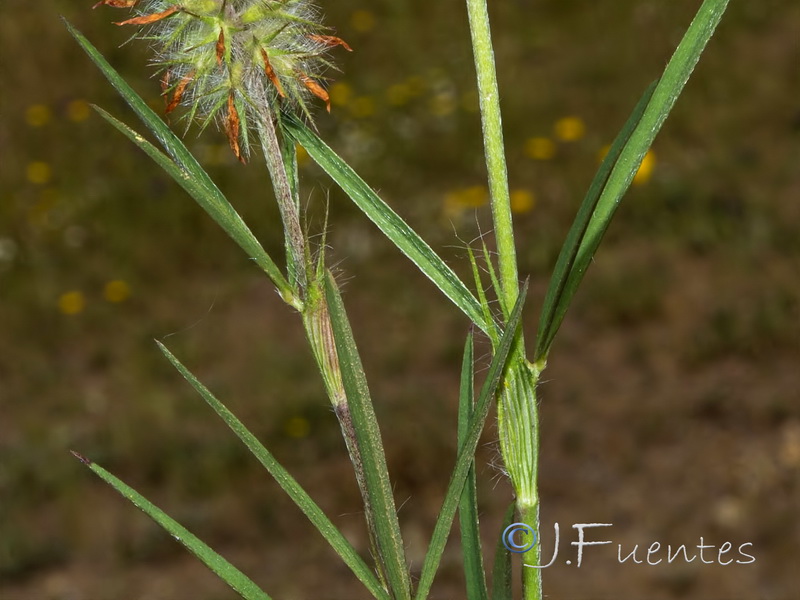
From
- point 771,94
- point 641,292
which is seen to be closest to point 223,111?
point 641,292

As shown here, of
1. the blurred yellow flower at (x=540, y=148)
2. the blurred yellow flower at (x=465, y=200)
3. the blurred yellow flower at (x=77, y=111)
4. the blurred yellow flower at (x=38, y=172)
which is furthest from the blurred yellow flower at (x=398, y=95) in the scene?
the blurred yellow flower at (x=38, y=172)

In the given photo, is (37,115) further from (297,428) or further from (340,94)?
(297,428)

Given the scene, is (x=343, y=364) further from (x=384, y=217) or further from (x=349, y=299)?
(x=349, y=299)

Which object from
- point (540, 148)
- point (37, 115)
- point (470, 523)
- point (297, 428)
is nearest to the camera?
point (470, 523)

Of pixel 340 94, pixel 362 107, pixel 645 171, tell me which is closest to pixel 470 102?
pixel 362 107

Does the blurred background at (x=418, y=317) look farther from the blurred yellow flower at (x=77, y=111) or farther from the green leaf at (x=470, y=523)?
the green leaf at (x=470, y=523)

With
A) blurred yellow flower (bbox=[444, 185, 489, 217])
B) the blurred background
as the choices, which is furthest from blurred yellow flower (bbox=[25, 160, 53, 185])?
blurred yellow flower (bbox=[444, 185, 489, 217])

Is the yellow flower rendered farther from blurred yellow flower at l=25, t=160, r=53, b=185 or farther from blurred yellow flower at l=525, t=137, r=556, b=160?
blurred yellow flower at l=25, t=160, r=53, b=185
